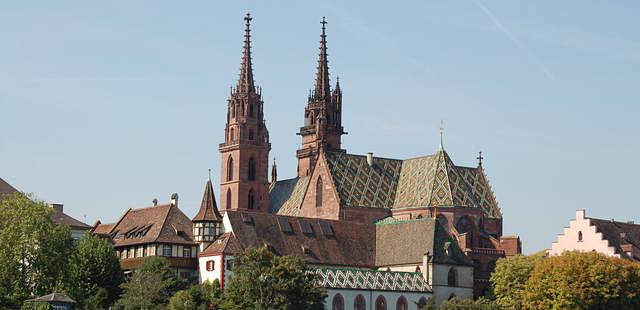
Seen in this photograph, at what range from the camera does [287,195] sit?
186 m

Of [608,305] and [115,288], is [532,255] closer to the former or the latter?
[608,305]

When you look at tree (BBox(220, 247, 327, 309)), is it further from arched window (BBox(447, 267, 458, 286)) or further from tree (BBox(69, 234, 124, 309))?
arched window (BBox(447, 267, 458, 286))

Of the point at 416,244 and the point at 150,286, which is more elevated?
the point at 416,244

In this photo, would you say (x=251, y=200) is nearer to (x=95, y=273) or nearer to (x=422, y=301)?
(x=422, y=301)

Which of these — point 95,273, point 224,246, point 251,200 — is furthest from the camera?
point 251,200

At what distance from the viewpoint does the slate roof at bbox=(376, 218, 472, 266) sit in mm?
146000

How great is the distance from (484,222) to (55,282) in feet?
185

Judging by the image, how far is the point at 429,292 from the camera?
5615 inches

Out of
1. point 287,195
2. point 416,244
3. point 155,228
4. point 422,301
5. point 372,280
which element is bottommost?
point 422,301

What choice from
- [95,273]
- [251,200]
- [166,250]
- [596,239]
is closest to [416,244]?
[596,239]

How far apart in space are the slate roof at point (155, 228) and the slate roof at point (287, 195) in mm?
30276

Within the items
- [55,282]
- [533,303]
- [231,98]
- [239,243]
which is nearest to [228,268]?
[239,243]

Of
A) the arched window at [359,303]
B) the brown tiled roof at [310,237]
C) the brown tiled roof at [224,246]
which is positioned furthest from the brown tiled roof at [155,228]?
the arched window at [359,303]

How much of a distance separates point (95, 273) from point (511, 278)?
128 ft
